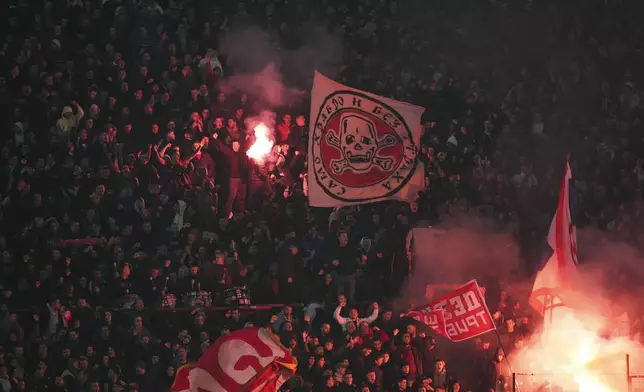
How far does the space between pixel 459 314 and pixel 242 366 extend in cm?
288

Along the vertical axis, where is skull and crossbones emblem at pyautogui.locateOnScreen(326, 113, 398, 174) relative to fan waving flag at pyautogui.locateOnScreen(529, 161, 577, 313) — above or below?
above

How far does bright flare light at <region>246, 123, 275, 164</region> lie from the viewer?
14070mm

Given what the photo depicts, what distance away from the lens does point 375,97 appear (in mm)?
13797

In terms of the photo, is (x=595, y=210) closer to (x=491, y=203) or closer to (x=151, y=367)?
(x=491, y=203)

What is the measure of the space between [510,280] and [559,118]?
8.78 ft

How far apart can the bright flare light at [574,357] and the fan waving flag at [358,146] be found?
2514 mm

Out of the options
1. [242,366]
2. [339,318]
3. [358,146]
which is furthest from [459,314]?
[242,366]

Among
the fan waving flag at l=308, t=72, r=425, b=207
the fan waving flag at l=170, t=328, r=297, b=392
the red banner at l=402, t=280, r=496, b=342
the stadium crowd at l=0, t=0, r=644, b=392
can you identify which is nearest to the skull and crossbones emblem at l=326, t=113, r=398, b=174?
the fan waving flag at l=308, t=72, r=425, b=207

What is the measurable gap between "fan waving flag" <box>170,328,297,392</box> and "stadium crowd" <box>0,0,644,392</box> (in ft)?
4.29

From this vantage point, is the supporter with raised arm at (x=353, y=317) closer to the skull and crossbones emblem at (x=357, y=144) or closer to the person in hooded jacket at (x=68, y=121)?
the skull and crossbones emblem at (x=357, y=144)

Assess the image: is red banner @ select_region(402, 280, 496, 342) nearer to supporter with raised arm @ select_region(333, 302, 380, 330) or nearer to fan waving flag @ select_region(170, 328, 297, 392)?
supporter with raised arm @ select_region(333, 302, 380, 330)

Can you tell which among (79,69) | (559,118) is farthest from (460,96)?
(79,69)

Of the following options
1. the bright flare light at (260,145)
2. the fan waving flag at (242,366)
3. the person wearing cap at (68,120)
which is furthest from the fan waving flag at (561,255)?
the person wearing cap at (68,120)

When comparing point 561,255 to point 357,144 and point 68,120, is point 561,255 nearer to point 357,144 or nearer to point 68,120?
point 357,144
